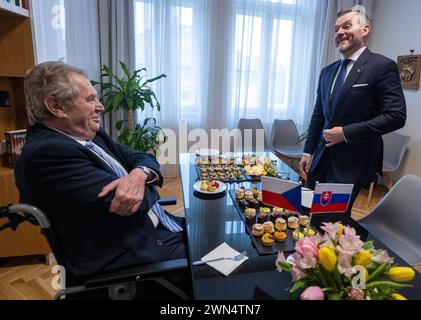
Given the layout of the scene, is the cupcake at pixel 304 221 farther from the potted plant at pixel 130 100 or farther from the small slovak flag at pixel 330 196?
the potted plant at pixel 130 100

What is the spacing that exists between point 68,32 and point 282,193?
2680 mm

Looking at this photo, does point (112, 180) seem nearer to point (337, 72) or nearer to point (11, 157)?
point (11, 157)

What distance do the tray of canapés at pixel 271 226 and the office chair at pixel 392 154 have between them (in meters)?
2.42

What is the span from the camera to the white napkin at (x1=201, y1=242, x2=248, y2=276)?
85 cm

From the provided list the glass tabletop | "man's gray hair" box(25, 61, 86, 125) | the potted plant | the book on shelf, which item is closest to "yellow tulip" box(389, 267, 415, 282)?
the glass tabletop

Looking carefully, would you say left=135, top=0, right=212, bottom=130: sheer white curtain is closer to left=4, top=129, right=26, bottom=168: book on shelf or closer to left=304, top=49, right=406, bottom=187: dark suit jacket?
left=4, top=129, right=26, bottom=168: book on shelf

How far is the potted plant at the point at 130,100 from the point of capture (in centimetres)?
298

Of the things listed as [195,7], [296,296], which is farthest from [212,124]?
[296,296]

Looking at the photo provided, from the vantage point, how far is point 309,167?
1928 millimetres

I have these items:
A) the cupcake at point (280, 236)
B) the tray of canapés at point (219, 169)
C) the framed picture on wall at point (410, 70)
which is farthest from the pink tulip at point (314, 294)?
the framed picture on wall at point (410, 70)

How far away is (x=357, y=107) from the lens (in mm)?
1609

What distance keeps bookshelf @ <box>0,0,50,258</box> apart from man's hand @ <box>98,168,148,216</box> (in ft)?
4.05

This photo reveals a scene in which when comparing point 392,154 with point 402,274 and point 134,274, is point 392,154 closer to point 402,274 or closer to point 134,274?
point 402,274

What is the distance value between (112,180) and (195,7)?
3.06 meters
